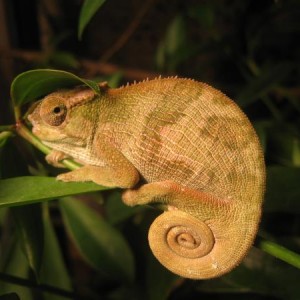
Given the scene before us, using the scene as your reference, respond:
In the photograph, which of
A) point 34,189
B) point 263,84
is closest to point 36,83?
point 34,189

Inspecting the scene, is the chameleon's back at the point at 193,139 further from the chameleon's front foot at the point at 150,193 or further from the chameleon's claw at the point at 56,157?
the chameleon's claw at the point at 56,157

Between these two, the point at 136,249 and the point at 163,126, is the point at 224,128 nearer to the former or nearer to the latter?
the point at 163,126

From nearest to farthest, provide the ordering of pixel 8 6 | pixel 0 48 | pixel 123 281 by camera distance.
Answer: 1. pixel 123 281
2. pixel 0 48
3. pixel 8 6

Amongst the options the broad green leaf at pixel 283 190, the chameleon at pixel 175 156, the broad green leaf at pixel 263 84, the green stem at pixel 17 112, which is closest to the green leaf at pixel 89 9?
the chameleon at pixel 175 156

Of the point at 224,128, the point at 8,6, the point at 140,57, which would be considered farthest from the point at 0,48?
the point at 224,128

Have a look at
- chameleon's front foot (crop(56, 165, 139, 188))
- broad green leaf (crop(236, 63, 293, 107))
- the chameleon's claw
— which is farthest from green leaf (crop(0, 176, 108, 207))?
broad green leaf (crop(236, 63, 293, 107))

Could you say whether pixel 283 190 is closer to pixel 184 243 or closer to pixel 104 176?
pixel 184 243

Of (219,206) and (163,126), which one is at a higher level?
(163,126)
